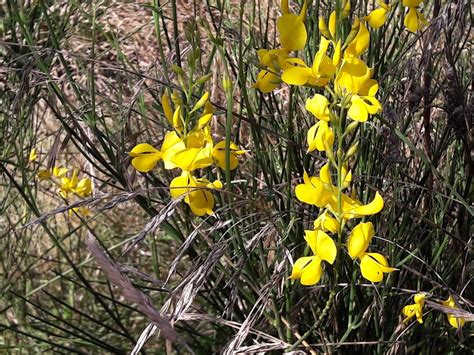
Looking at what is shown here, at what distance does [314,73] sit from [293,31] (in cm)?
6

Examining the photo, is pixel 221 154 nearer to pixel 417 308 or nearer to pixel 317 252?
pixel 317 252

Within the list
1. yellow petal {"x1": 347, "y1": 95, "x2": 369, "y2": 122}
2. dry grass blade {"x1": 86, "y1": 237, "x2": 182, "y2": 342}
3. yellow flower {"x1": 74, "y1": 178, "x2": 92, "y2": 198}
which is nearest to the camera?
dry grass blade {"x1": 86, "y1": 237, "x2": 182, "y2": 342}

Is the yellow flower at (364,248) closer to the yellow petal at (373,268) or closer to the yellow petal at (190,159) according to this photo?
the yellow petal at (373,268)

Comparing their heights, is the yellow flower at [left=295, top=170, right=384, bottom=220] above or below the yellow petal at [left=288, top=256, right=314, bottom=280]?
above

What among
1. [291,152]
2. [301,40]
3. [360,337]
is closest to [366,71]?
[301,40]

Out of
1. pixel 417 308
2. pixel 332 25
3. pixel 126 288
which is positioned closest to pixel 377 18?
pixel 332 25

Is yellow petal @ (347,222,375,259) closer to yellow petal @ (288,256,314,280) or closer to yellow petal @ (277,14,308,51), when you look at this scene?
yellow petal @ (288,256,314,280)

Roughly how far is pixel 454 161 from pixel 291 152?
12.9 inches

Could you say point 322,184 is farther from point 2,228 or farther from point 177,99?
point 2,228

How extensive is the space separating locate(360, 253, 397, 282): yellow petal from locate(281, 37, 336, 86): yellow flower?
20 cm

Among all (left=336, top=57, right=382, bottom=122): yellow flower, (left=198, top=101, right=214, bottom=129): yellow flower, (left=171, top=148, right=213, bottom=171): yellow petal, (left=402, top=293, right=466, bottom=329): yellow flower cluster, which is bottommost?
(left=402, top=293, right=466, bottom=329): yellow flower cluster

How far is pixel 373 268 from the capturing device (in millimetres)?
903

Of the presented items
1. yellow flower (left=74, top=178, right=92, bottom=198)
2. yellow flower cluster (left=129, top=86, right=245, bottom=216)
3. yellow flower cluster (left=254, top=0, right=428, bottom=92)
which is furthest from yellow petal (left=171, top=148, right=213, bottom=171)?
yellow flower (left=74, top=178, right=92, bottom=198)

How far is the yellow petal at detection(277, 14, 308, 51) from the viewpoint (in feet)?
3.01
